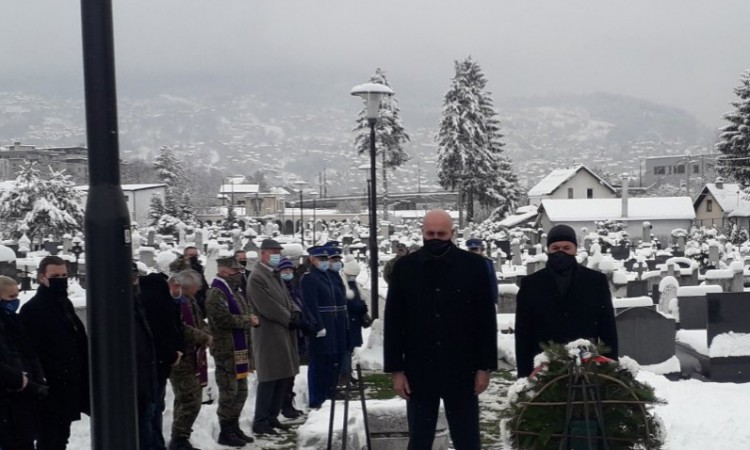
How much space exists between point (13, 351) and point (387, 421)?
10.2 feet

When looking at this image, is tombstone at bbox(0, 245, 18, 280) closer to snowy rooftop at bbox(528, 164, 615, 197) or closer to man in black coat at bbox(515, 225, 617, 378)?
man in black coat at bbox(515, 225, 617, 378)

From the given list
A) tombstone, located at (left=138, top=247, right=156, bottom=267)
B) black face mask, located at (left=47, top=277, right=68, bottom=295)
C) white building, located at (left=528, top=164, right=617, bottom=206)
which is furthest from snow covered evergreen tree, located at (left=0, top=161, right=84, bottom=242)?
white building, located at (left=528, top=164, right=617, bottom=206)

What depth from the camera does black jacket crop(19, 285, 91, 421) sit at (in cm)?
588

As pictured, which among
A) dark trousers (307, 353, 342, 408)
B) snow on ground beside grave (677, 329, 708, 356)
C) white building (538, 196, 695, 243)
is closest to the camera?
dark trousers (307, 353, 342, 408)

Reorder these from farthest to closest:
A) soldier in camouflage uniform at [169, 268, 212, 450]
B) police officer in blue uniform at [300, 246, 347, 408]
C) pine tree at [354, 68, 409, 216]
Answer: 1. pine tree at [354, 68, 409, 216]
2. police officer in blue uniform at [300, 246, 347, 408]
3. soldier in camouflage uniform at [169, 268, 212, 450]

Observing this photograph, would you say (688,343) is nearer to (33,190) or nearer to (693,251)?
(693,251)

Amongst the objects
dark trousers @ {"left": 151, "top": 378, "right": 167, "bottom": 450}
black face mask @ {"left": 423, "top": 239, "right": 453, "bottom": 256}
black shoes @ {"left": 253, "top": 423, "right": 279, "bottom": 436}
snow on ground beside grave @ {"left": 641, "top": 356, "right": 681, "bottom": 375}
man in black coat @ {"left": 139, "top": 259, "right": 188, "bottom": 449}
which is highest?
black face mask @ {"left": 423, "top": 239, "right": 453, "bottom": 256}

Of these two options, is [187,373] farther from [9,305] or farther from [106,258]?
[106,258]

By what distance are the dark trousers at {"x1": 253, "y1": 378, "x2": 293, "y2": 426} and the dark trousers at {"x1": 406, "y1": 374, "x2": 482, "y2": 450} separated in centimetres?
348

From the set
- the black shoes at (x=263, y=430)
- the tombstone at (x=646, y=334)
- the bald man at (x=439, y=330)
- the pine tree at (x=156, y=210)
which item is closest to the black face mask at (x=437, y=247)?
the bald man at (x=439, y=330)

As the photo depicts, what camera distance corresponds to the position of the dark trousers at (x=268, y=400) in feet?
28.1

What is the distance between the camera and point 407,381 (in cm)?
526

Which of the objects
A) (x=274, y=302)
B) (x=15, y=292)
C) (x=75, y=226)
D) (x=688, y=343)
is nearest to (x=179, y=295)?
(x=274, y=302)

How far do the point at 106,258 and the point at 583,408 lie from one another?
2635mm
